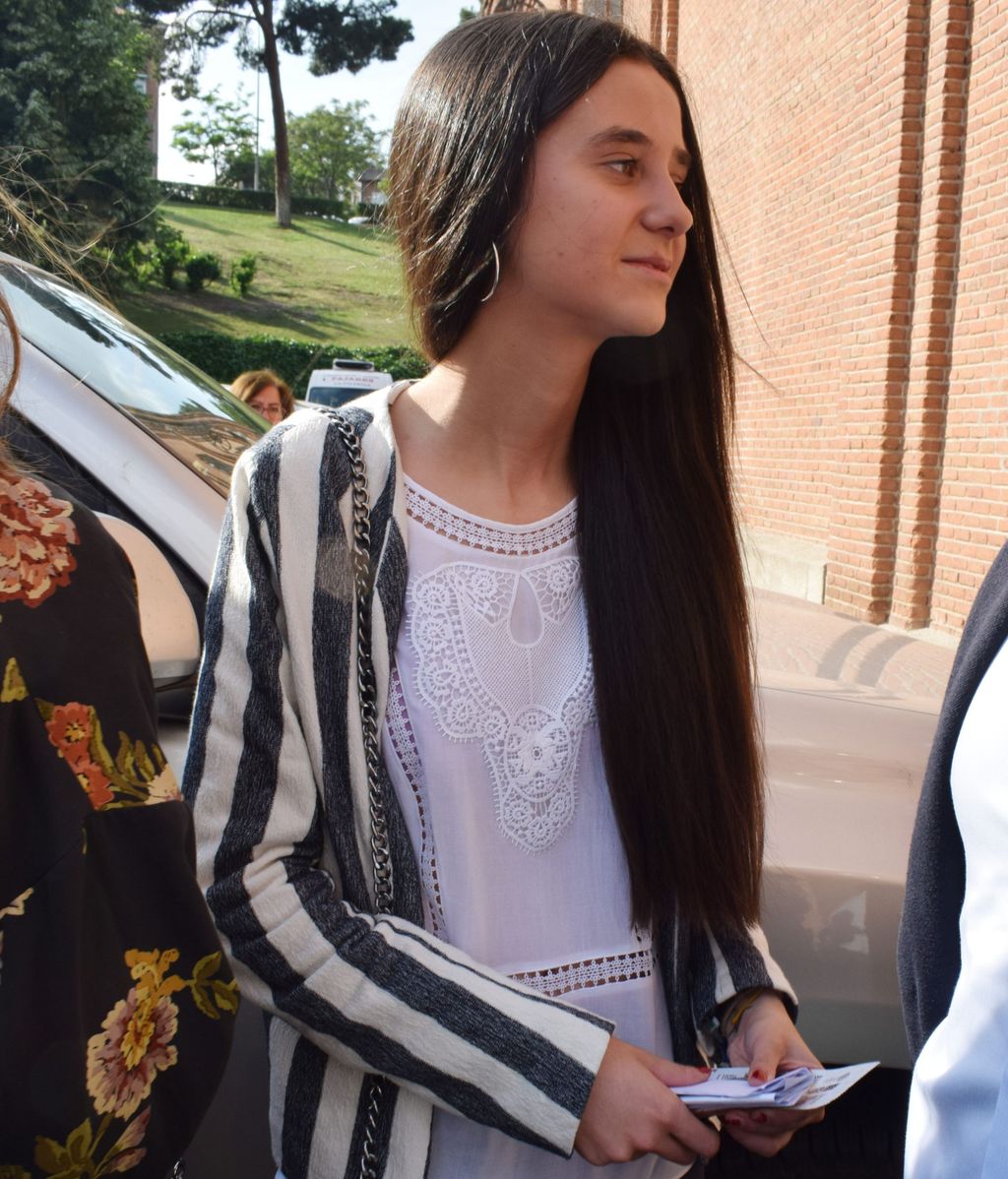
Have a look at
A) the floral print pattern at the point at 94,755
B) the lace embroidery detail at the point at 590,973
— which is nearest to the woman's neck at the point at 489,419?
the lace embroidery detail at the point at 590,973

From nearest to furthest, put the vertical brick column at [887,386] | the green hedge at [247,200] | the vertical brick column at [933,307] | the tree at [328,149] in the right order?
1. the vertical brick column at [933,307]
2. the vertical brick column at [887,386]
3. the green hedge at [247,200]
4. the tree at [328,149]

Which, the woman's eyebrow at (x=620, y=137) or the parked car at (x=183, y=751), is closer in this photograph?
the woman's eyebrow at (x=620, y=137)

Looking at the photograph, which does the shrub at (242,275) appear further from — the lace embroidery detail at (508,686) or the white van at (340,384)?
the lace embroidery detail at (508,686)

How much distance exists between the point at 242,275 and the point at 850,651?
117 feet

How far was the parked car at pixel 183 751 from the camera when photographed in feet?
5.42

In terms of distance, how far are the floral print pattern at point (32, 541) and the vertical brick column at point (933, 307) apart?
8271 mm

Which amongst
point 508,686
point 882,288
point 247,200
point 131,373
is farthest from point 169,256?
point 508,686

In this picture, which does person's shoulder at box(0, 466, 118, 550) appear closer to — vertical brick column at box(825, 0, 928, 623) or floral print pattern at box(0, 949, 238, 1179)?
floral print pattern at box(0, 949, 238, 1179)

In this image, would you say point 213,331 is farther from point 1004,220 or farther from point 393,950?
point 393,950

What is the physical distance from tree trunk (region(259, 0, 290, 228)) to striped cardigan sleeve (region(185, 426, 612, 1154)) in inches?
1940

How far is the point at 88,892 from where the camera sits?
0.85 m

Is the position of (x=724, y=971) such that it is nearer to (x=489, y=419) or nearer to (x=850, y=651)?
(x=489, y=419)

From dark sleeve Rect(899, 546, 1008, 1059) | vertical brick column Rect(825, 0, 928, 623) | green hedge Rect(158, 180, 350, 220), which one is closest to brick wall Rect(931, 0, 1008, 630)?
vertical brick column Rect(825, 0, 928, 623)

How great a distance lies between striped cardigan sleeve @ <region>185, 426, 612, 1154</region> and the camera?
4.06 feet
